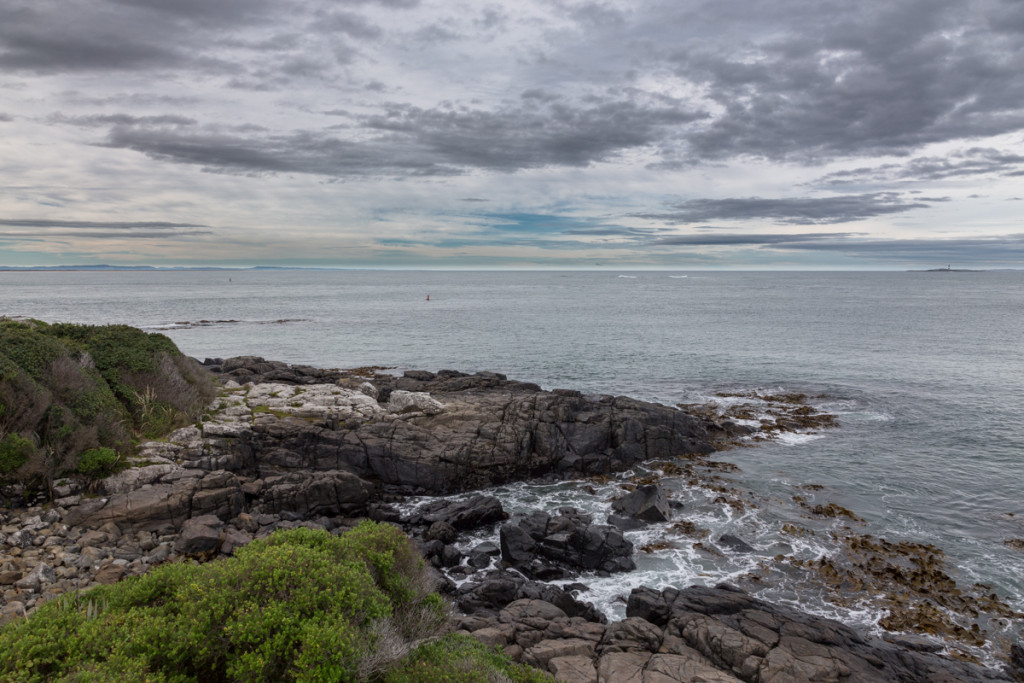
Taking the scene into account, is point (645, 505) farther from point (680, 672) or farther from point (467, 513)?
point (680, 672)

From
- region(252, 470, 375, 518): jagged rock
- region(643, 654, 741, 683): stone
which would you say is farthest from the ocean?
region(252, 470, 375, 518): jagged rock

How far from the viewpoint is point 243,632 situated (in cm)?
919

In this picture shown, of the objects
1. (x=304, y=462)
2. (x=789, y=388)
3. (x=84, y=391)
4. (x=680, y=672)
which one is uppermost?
(x=84, y=391)

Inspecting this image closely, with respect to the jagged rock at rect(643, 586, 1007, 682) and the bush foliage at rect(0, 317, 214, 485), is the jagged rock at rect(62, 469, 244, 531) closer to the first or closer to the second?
the bush foliage at rect(0, 317, 214, 485)

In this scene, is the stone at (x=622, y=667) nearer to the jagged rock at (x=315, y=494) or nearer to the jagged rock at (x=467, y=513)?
the jagged rock at (x=467, y=513)

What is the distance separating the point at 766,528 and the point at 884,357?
49.4 meters

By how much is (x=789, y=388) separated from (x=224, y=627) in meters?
49.5

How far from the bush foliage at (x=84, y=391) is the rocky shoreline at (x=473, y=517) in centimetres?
120

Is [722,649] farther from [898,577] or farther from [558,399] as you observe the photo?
[558,399]

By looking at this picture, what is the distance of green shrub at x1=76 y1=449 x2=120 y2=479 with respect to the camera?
1972 centimetres

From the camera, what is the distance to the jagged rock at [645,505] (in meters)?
25.3

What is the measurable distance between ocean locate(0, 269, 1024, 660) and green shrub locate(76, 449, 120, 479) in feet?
54.8

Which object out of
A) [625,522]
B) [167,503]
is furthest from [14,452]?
[625,522]

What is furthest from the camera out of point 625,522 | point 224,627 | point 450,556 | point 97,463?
point 625,522
